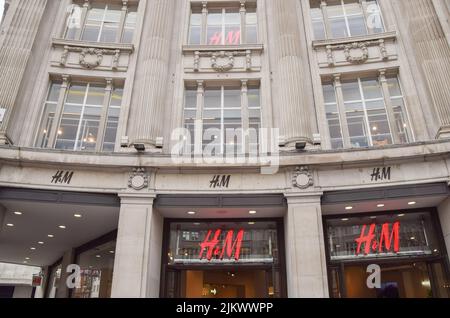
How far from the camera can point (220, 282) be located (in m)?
11.6

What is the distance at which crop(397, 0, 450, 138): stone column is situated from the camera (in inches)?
447

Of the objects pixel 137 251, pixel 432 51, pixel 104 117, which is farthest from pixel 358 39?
pixel 137 251

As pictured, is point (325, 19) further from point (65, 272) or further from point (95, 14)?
point (65, 272)

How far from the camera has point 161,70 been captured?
12992 millimetres

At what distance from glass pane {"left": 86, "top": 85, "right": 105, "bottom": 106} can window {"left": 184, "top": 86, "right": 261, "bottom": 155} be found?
3.36 m

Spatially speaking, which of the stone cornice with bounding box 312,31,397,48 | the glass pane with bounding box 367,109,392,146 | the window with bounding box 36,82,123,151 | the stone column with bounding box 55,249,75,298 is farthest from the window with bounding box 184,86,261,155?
the stone column with bounding box 55,249,75,298

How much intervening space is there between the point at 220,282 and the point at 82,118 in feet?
26.2

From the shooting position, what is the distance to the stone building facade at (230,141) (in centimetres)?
1072

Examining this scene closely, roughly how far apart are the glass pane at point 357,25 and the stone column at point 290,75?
6.85ft

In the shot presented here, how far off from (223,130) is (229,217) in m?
3.31

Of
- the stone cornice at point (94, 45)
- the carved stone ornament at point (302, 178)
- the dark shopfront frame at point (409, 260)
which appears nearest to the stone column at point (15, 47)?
the stone cornice at point (94, 45)
